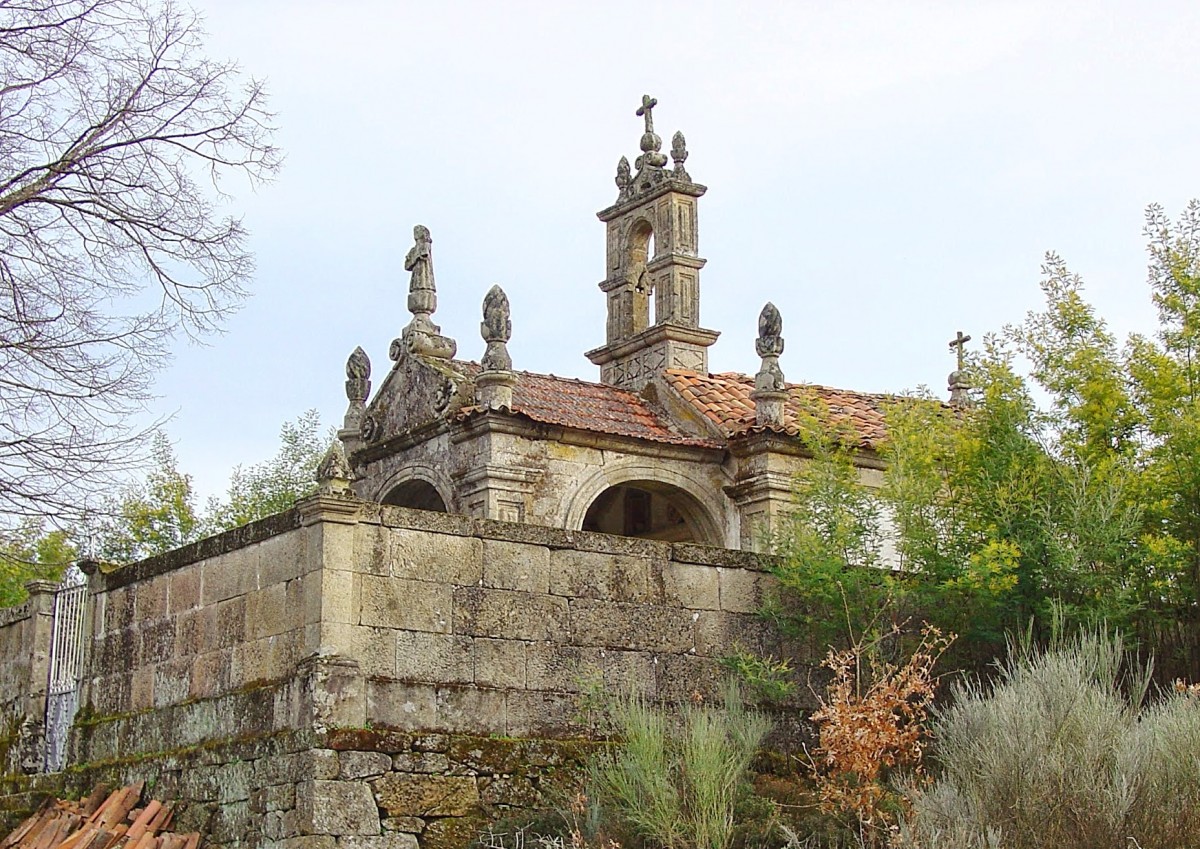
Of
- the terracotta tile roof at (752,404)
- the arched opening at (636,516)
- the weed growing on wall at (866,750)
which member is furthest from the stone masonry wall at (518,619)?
the arched opening at (636,516)

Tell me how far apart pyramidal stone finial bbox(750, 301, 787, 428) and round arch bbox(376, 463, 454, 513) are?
10.6ft

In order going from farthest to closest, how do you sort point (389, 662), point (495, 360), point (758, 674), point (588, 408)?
point (588, 408)
point (495, 360)
point (758, 674)
point (389, 662)

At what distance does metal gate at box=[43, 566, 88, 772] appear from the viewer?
1415 centimetres

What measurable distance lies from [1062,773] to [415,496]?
10.2 m

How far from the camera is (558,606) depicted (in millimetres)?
12516

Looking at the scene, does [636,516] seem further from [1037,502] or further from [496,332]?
[1037,502]

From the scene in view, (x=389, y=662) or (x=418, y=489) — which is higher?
(x=418, y=489)

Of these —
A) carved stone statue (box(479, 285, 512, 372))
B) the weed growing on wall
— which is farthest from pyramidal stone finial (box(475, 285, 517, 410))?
the weed growing on wall

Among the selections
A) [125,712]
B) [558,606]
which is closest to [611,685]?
[558,606]

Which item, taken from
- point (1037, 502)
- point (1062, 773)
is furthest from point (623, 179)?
point (1062, 773)

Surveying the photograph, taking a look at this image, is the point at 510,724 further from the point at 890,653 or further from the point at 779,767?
the point at 890,653

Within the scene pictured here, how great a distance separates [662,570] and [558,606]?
0.95 m

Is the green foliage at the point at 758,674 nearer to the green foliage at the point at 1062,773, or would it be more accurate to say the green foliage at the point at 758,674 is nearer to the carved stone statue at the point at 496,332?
the green foliage at the point at 1062,773

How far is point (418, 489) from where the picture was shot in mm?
19000
